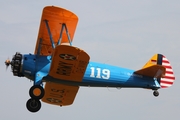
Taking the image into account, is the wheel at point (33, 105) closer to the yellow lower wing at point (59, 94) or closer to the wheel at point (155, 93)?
the yellow lower wing at point (59, 94)

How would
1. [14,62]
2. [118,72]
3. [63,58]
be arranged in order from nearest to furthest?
[63,58], [14,62], [118,72]

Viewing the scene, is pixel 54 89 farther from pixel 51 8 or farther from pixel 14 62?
pixel 51 8

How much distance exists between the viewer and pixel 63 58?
12.0m

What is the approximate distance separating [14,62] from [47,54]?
145 cm

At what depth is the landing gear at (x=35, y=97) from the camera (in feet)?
41.4

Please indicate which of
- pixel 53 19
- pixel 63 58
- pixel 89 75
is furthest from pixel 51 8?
pixel 89 75

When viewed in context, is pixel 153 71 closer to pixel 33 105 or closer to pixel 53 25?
pixel 53 25

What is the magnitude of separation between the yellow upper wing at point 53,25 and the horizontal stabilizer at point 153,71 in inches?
104

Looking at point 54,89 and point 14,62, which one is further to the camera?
point 54,89

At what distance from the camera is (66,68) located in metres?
12.4

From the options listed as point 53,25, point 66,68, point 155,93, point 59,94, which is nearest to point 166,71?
point 155,93

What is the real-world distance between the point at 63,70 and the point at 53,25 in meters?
1.55

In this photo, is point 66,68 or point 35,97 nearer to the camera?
point 66,68

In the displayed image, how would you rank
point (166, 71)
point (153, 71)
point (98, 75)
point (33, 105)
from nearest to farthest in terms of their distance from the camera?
point (33, 105) < point (98, 75) < point (153, 71) < point (166, 71)
